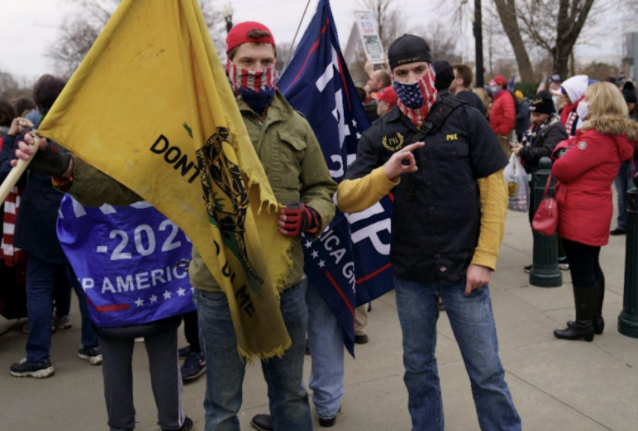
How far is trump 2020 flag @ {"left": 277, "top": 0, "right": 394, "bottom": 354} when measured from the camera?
3400mm

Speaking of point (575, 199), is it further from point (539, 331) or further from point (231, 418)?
point (231, 418)

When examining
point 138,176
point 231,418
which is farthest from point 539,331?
point 138,176

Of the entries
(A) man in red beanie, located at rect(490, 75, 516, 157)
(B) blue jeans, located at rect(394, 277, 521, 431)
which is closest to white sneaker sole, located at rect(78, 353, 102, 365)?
(B) blue jeans, located at rect(394, 277, 521, 431)

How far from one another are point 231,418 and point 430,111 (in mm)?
1606

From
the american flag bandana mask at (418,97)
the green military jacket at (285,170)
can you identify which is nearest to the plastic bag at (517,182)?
the american flag bandana mask at (418,97)

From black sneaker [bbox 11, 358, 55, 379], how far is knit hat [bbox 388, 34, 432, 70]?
3.33 meters

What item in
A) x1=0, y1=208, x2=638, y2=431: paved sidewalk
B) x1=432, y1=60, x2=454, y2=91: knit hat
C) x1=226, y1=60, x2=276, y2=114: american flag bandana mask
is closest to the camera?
x1=226, y1=60, x2=276, y2=114: american flag bandana mask

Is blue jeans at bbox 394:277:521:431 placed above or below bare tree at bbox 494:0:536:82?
below

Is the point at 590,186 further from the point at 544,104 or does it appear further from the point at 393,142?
the point at 393,142

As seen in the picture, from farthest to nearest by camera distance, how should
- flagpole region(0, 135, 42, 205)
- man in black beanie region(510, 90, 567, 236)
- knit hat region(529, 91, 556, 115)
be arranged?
knit hat region(529, 91, 556, 115) → man in black beanie region(510, 90, 567, 236) → flagpole region(0, 135, 42, 205)

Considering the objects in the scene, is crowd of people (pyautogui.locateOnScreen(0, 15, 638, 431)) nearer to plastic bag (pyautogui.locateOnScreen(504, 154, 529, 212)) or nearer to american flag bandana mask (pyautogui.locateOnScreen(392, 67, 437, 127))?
american flag bandana mask (pyautogui.locateOnScreen(392, 67, 437, 127))

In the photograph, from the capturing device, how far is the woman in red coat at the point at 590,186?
14.6ft

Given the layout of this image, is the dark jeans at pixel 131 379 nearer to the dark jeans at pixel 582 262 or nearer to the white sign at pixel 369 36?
the dark jeans at pixel 582 262

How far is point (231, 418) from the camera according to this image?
263 cm
